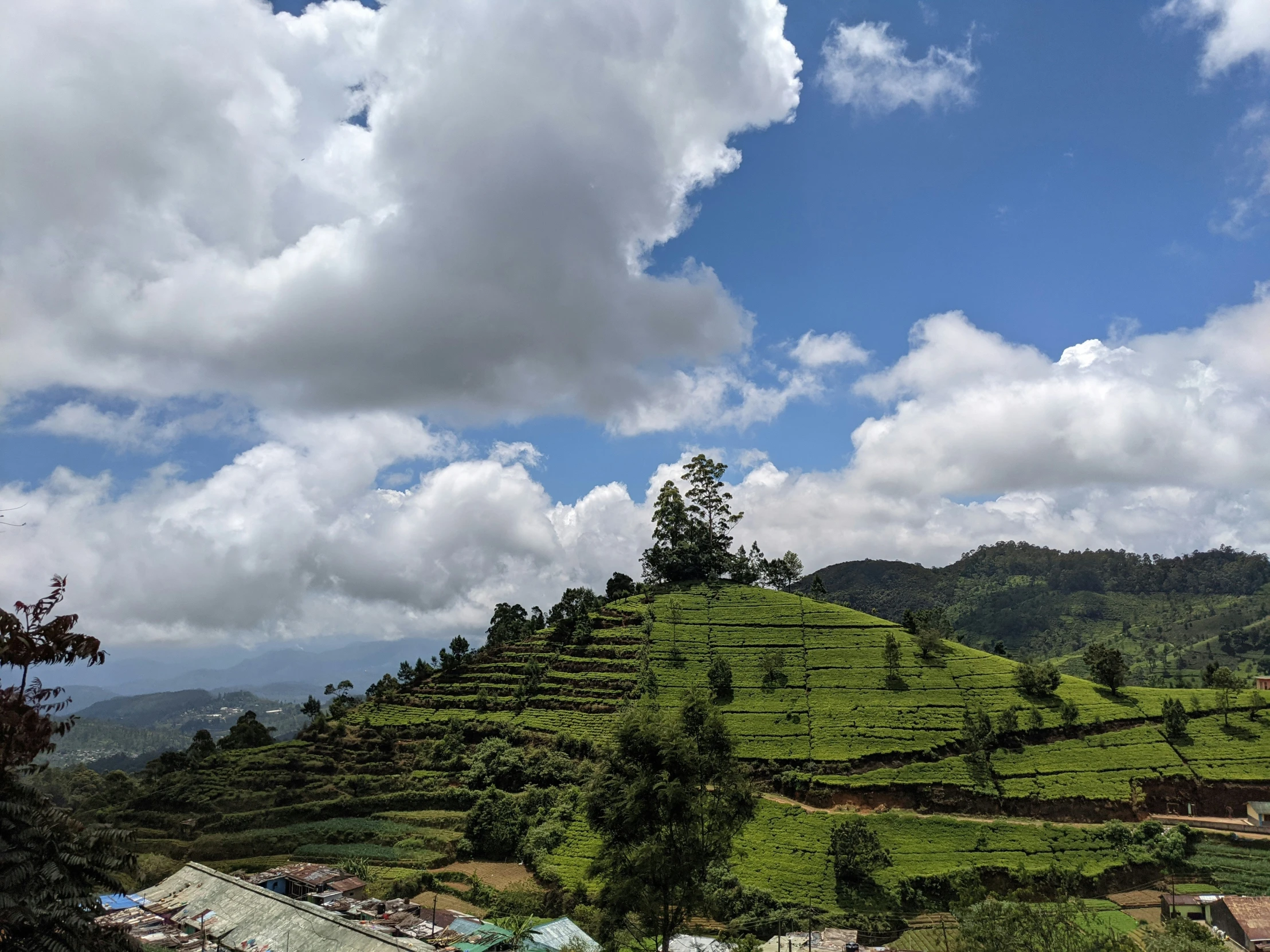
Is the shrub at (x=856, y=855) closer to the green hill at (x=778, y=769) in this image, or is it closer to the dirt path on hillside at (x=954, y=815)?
the green hill at (x=778, y=769)

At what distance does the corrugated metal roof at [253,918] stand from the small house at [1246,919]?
3663 cm

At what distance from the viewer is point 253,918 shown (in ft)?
101

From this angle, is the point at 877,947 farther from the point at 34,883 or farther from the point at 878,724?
the point at 34,883

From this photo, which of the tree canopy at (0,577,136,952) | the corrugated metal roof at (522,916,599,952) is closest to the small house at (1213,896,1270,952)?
the corrugated metal roof at (522,916,599,952)

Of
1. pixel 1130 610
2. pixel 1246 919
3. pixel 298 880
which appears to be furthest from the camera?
pixel 1130 610

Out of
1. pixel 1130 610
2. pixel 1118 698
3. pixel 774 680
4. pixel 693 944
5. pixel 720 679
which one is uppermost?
pixel 1130 610

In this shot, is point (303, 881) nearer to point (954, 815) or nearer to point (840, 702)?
point (954, 815)

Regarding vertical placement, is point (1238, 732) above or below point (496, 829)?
above

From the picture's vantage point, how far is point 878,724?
182ft

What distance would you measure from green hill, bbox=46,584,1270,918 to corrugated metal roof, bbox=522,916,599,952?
18.7 feet

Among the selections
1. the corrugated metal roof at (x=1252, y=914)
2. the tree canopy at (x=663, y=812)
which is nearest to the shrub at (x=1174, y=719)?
the corrugated metal roof at (x=1252, y=914)

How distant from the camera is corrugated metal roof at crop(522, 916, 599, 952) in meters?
31.0

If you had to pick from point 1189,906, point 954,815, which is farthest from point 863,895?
point 1189,906

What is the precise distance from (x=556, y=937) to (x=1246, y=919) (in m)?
32.5
